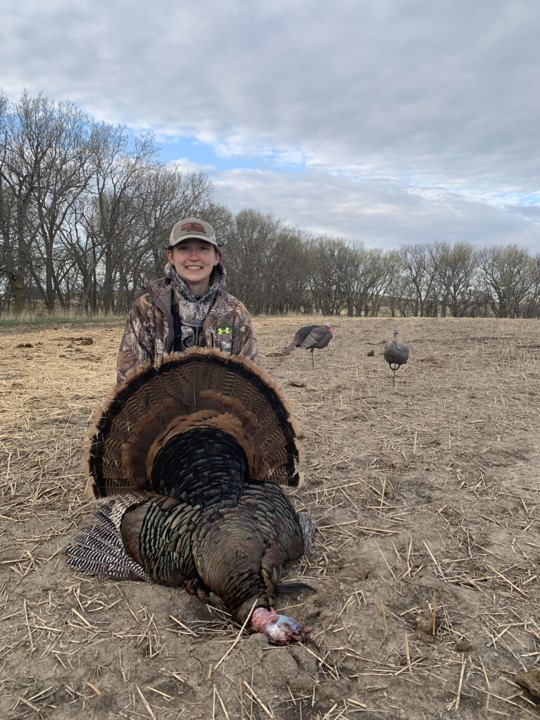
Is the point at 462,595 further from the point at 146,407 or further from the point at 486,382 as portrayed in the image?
the point at 486,382

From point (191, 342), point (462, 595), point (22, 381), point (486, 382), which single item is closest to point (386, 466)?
point (462, 595)

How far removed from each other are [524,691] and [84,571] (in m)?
1.92

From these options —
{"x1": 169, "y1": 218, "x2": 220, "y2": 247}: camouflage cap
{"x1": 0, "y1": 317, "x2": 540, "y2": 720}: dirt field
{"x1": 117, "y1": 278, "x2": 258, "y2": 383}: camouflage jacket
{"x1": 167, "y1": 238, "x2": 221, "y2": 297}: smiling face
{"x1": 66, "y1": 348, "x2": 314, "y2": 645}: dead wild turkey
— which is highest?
{"x1": 169, "y1": 218, "x2": 220, "y2": 247}: camouflage cap

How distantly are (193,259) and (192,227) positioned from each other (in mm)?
208

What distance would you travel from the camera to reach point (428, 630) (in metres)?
1.94

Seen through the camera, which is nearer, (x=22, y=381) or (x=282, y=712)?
(x=282, y=712)

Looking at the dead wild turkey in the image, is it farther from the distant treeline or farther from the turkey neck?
the distant treeline

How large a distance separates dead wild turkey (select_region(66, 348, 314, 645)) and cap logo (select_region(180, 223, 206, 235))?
108cm

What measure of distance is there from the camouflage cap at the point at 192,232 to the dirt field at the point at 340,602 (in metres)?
1.78

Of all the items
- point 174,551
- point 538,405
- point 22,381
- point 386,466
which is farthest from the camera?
point 22,381

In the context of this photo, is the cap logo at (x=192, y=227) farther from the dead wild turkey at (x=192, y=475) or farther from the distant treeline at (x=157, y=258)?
the distant treeline at (x=157, y=258)

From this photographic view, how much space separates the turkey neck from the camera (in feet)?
7.31

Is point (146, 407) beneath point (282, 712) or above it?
above

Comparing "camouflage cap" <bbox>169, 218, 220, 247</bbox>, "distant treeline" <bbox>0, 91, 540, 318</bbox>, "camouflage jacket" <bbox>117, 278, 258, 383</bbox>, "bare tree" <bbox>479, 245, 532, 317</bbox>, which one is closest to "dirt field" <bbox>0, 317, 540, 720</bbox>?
"camouflage jacket" <bbox>117, 278, 258, 383</bbox>
